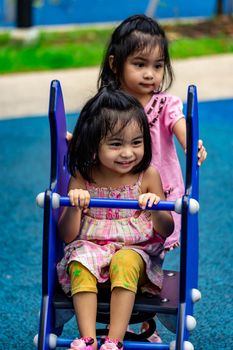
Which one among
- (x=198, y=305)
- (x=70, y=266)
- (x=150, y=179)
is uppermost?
(x=150, y=179)

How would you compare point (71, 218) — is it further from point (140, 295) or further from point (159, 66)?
point (159, 66)

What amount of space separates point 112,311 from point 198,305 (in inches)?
51.9

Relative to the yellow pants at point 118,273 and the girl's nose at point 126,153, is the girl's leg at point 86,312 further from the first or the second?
the girl's nose at point 126,153

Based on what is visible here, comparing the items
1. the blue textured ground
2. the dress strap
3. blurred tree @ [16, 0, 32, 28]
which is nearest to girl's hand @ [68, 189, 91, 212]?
the dress strap

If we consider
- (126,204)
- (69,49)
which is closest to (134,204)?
(126,204)

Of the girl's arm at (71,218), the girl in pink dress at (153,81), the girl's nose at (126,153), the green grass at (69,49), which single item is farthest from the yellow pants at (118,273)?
the green grass at (69,49)

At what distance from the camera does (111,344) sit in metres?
2.97

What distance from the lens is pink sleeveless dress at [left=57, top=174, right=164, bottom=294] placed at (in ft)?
10.3

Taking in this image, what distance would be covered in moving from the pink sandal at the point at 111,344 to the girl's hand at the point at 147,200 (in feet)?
1.54

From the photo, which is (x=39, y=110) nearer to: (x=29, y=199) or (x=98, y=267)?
(x=29, y=199)

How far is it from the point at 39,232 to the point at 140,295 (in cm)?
214

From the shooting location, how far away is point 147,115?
3518 millimetres

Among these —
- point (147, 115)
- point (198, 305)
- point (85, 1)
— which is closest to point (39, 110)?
point (198, 305)

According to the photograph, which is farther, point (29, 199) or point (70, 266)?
point (29, 199)
